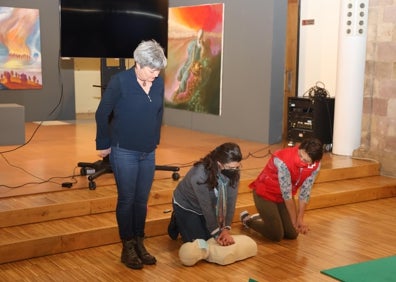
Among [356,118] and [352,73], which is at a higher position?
[352,73]

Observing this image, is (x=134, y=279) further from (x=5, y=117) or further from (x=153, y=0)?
(x=5, y=117)

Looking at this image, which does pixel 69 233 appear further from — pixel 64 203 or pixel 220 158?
pixel 220 158

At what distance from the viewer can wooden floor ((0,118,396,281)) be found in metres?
3.96

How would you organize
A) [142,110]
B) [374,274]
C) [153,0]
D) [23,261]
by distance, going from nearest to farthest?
[374,274]
[142,110]
[23,261]
[153,0]

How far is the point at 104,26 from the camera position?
5273mm

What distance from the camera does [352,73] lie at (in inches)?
271

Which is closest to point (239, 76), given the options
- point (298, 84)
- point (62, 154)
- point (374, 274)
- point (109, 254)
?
point (298, 84)

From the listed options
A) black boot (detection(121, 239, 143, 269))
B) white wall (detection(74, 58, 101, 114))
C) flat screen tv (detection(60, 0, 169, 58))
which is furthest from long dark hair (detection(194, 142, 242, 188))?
white wall (detection(74, 58, 101, 114))

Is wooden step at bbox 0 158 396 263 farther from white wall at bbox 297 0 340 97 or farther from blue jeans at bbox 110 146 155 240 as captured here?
white wall at bbox 297 0 340 97

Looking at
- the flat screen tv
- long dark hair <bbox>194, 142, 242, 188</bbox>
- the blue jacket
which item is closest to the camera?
the blue jacket

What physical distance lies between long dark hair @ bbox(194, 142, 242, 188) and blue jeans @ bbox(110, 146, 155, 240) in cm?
39

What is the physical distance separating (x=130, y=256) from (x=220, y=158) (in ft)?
3.02

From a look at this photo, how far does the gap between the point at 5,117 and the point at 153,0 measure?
2909mm

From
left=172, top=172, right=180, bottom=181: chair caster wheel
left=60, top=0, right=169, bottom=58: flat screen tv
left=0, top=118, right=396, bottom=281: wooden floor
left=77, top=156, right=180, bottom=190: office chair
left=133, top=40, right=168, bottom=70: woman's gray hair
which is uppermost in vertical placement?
left=60, top=0, right=169, bottom=58: flat screen tv
